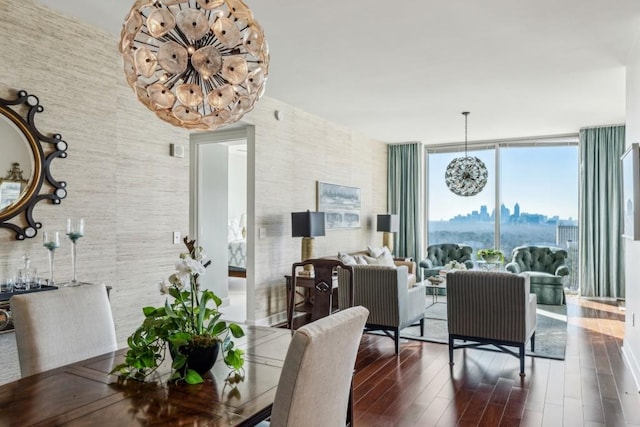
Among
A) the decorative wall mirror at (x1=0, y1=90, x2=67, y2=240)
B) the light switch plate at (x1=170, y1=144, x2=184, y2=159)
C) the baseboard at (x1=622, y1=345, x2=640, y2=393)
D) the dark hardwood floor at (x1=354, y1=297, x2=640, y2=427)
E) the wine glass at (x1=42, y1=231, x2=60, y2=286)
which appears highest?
the light switch plate at (x1=170, y1=144, x2=184, y2=159)

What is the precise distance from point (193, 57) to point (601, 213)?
24.6ft

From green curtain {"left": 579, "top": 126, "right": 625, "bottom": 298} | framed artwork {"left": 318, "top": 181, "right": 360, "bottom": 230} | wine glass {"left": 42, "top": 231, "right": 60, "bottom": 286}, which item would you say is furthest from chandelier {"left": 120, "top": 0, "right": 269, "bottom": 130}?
green curtain {"left": 579, "top": 126, "right": 625, "bottom": 298}

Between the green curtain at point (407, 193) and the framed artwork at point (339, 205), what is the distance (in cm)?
152

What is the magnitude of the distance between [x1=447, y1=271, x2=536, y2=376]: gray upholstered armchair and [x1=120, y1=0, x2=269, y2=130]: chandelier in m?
2.71

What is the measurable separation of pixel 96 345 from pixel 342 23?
276 cm

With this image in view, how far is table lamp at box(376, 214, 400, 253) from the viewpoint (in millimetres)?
8188

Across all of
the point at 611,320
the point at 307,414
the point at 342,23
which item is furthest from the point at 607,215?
the point at 307,414

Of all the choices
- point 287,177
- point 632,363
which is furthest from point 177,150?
point 632,363

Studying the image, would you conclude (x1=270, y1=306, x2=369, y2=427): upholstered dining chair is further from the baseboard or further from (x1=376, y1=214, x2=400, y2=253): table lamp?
(x1=376, y1=214, x2=400, y2=253): table lamp

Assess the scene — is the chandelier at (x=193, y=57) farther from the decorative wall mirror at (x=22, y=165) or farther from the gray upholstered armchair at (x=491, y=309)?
the gray upholstered armchair at (x=491, y=309)

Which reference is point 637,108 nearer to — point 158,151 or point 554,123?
point 554,123

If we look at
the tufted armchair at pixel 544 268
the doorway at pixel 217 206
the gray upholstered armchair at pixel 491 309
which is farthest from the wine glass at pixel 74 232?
the tufted armchair at pixel 544 268

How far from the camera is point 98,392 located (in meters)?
1.57

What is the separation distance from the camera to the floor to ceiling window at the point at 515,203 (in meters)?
8.03
